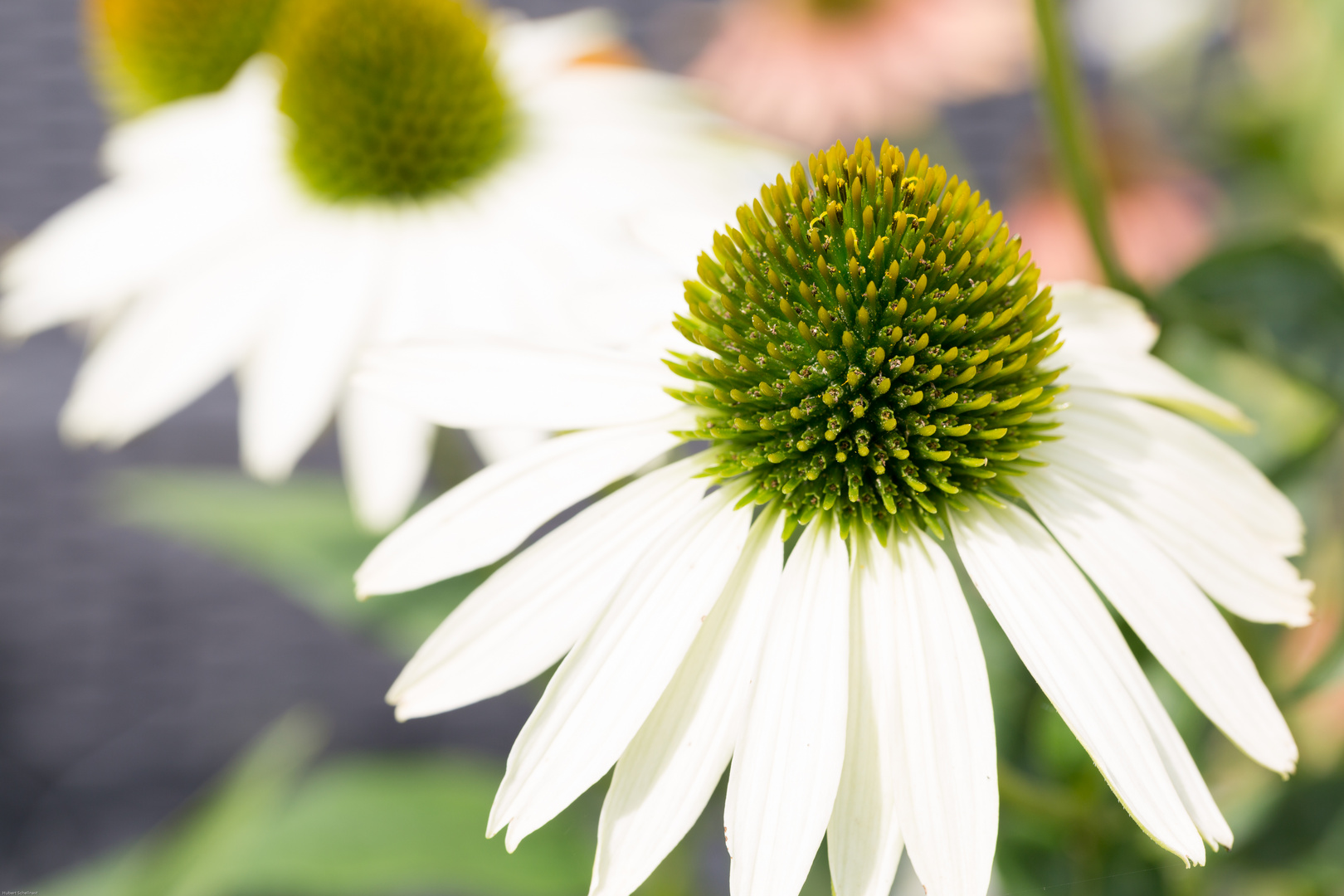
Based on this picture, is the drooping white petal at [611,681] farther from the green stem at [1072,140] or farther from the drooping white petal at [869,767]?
the green stem at [1072,140]

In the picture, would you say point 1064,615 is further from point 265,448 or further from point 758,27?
point 758,27

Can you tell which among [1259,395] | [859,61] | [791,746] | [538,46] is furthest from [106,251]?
[859,61]

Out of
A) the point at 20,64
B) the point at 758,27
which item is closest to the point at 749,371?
the point at 758,27

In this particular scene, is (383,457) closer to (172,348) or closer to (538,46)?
(172,348)

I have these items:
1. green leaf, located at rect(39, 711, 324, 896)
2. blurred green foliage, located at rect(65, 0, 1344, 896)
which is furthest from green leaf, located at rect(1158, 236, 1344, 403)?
green leaf, located at rect(39, 711, 324, 896)

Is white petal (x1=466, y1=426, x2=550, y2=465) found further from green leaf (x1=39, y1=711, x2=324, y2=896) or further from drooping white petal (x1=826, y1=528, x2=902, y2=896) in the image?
green leaf (x1=39, y1=711, x2=324, y2=896)

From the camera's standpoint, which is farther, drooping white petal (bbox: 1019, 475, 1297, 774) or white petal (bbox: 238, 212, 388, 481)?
white petal (bbox: 238, 212, 388, 481)

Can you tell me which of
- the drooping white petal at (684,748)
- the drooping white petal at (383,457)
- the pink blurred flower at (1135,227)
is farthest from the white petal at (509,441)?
the pink blurred flower at (1135,227)
